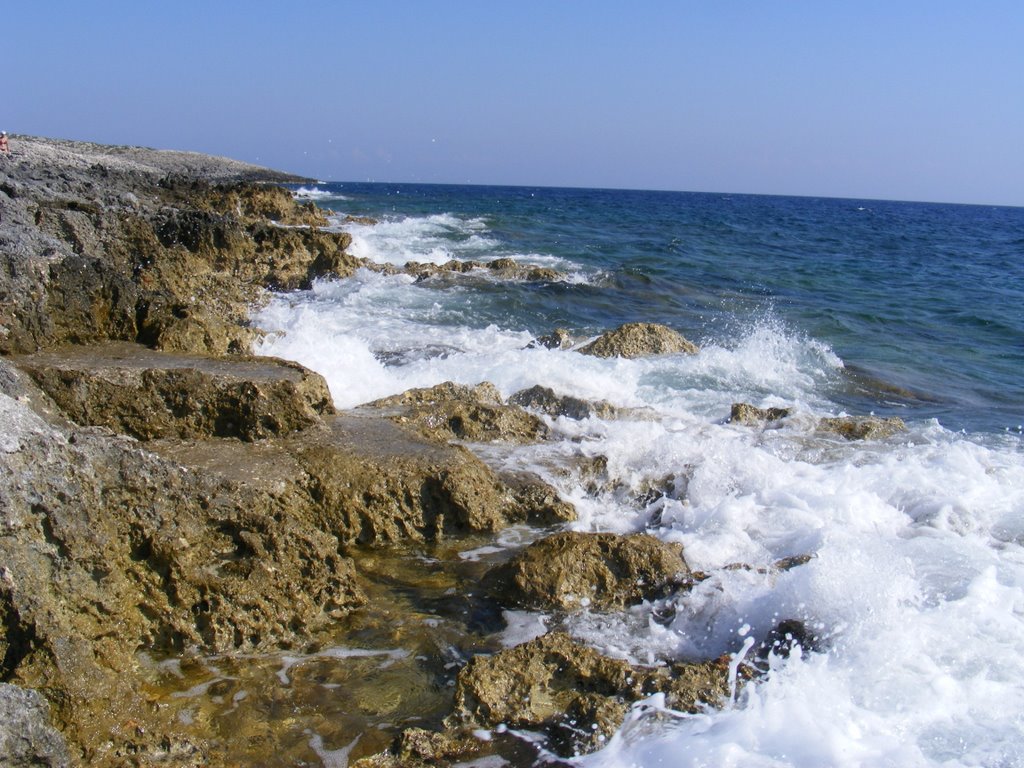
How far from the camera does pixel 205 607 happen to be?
4273mm

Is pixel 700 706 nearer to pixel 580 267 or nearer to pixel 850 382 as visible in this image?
pixel 850 382

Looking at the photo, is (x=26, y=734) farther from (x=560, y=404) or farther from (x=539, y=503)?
Result: (x=560, y=404)

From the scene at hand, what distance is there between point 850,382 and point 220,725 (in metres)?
10.2

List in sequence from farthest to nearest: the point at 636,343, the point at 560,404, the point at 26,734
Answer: the point at 636,343
the point at 560,404
the point at 26,734

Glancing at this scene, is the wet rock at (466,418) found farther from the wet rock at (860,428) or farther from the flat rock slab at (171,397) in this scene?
the wet rock at (860,428)

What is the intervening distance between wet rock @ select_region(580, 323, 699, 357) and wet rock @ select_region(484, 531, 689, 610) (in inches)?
247

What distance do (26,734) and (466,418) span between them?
14.6 feet

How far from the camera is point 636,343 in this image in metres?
11.5

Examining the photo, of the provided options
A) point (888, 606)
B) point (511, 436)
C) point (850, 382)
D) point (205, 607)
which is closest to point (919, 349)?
point (850, 382)

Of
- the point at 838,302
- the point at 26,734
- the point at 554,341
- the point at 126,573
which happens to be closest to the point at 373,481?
the point at 126,573

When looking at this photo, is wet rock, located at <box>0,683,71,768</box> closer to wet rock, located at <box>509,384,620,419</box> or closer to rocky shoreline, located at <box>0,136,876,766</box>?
rocky shoreline, located at <box>0,136,876,766</box>

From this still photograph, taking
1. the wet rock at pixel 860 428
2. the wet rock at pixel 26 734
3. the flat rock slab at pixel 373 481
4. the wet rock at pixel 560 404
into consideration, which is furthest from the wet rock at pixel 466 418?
the wet rock at pixel 26 734

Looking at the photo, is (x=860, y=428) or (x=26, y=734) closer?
(x=26, y=734)

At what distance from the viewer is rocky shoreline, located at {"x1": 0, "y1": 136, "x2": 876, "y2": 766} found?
143 inches
